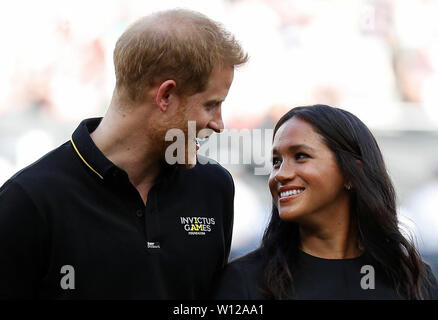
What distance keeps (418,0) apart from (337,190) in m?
3.48

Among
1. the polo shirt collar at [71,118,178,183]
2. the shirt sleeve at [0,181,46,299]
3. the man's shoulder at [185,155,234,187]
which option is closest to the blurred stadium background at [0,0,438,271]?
the man's shoulder at [185,155,234,187]

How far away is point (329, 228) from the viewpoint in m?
1.70

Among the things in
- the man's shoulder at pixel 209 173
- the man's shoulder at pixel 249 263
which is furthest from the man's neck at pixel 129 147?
the man's shoulder at pixel 249 263

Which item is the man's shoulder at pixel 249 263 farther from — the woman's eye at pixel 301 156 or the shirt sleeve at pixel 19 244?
the shirt sleeve at pixel 19 244

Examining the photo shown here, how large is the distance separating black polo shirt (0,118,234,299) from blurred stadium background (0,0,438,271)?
2471 millimetres

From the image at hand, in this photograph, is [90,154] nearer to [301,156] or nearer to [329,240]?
[301,156]

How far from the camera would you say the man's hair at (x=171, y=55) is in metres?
1.71

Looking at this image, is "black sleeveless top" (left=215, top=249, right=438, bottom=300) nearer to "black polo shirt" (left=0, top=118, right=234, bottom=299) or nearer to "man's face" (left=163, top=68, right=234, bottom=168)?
"black polo shirt" (left=0, top=118, right=234, bottom=299)

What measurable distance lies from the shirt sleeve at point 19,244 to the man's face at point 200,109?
0.41 meters

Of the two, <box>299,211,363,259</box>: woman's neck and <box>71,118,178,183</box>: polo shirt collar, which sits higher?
<box>71,118,178,183</box>: polo shirt collar

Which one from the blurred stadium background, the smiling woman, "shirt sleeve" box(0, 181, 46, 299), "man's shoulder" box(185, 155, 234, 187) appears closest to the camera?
"shirt sleeve" box(0, 181, 46, 299)

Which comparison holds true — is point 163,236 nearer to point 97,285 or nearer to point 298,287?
point 97,285

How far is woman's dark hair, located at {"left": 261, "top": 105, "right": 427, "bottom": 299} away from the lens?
1.68 metres

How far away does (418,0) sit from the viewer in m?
4.77
